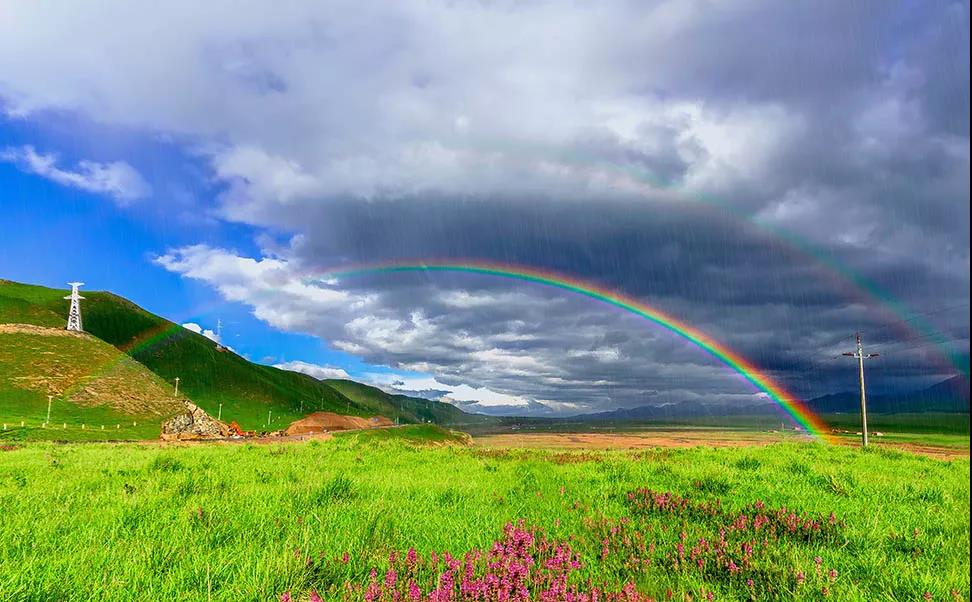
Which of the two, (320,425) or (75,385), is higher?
(75,385)

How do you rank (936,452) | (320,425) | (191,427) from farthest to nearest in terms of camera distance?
(320,425) < (191,427) < (936,452)

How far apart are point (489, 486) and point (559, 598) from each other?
646cm

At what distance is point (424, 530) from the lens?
630cm

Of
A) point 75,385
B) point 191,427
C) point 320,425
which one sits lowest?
point 320,425

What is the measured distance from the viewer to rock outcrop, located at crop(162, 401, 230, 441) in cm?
7169

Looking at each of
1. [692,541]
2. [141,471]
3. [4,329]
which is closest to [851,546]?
[692,541]

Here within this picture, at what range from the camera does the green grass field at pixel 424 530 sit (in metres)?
4.35

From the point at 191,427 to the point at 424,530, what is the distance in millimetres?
82564

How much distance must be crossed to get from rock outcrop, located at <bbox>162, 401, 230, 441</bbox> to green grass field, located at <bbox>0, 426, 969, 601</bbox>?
69.4 meters

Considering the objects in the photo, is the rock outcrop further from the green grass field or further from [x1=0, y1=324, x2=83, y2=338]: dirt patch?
the green grass field

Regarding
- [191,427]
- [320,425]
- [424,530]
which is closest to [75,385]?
[191,427]

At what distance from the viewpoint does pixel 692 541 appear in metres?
5.84

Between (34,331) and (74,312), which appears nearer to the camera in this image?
(34,331)

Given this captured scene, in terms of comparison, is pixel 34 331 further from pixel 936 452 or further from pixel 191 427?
pixel 936 452
